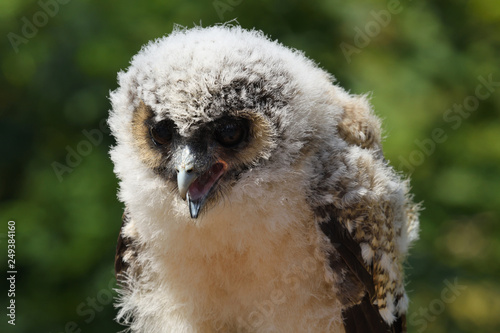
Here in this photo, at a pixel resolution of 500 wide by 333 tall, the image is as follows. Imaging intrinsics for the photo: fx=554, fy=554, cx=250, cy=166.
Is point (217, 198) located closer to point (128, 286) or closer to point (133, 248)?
point (133, 248)

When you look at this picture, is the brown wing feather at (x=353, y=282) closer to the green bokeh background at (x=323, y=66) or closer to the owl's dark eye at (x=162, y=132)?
the owl's dark eye at (x=162, y=132)

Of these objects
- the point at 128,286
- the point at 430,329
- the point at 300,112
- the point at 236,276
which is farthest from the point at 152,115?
the point at 430,329

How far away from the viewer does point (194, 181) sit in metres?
2.72

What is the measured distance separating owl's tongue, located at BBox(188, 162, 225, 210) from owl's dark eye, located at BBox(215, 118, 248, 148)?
0.39 ft

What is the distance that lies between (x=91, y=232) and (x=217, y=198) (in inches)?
98.3

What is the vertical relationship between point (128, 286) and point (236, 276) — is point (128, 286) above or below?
below

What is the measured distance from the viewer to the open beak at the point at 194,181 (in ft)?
8.57

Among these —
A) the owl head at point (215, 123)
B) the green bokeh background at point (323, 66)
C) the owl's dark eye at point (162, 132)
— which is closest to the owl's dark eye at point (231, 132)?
the owl head at point (215, 123)

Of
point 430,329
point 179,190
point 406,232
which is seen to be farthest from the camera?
point 430,329

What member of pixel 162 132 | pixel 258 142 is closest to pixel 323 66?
pixel 258 142

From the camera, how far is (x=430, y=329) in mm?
5211

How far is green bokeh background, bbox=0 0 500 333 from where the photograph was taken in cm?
494

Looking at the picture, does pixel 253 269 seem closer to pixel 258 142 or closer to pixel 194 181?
pixel 194 181

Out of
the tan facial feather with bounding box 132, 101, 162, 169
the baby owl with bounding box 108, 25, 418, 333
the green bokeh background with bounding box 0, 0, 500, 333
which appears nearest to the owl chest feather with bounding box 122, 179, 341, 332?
the baby owl with bounding box 108, 25, 418, 333
